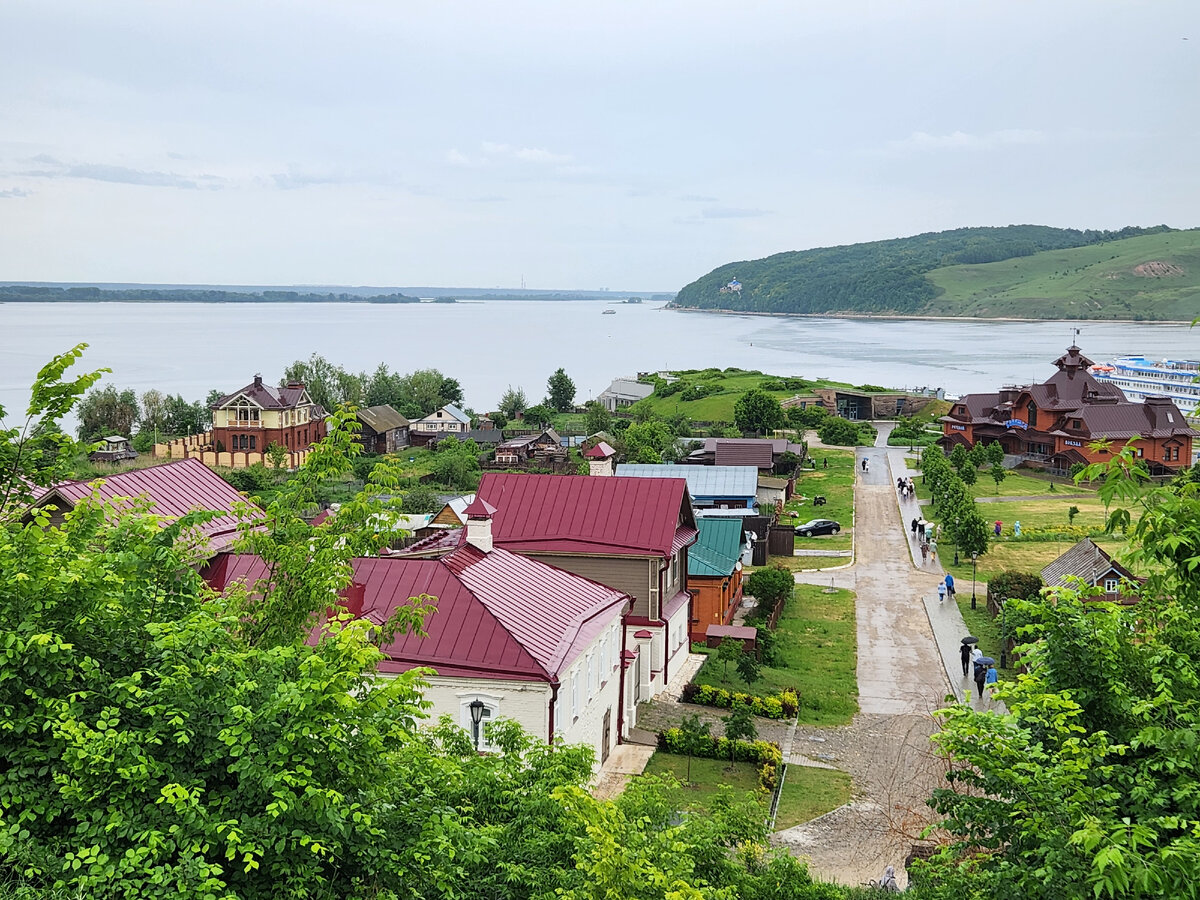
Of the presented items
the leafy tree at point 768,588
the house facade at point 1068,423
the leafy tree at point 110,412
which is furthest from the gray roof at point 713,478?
the leafy tree at point 110,412

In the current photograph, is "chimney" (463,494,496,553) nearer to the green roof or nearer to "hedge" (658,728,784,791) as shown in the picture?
"hedge" (658,728,784,791)

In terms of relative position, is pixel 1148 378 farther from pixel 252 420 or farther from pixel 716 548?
pixel 716 548

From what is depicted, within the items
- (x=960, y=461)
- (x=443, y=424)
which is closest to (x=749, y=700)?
(x=960, y=461)

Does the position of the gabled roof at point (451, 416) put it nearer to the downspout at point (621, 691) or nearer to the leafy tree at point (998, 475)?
the leafy tree at point (998, 475)

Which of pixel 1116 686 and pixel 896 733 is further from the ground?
pixel 1116 686

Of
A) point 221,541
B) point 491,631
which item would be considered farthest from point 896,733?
point 221,541

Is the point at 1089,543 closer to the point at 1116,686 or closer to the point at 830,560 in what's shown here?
the point at 830,560
